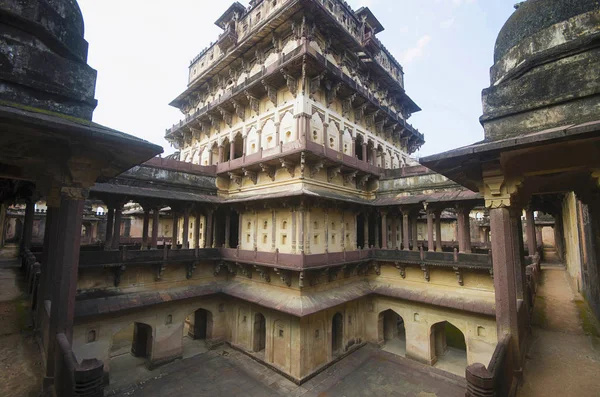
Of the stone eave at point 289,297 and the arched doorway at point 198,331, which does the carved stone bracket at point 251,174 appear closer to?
the stone eave at point 289,297

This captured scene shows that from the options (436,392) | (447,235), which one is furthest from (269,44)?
(447,235)

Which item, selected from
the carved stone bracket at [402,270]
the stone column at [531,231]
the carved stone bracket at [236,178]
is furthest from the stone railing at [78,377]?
the stone column at [531,231]

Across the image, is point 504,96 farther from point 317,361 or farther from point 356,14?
point 356,14

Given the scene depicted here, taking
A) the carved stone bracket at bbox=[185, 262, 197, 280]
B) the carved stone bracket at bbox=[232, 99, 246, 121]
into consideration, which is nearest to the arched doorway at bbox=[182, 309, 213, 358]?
the carved stone bracket at bbox=[185, 262, 197, 280]

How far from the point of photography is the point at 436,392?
13.1 metres

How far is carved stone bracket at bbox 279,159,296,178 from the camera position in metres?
16.3

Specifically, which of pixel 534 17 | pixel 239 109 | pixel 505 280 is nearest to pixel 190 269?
pixel 239 109

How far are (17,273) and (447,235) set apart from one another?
3718 centimetres

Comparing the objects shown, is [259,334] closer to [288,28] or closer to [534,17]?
[534,17]

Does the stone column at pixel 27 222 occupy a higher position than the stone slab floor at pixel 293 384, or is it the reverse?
the stone column at pixel 27 222

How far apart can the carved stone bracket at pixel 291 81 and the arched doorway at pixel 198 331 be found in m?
14.8

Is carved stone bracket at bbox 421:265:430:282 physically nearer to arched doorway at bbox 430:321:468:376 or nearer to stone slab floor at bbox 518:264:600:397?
arched doorway at bbox 430:321:468:376

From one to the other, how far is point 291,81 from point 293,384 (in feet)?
53.6

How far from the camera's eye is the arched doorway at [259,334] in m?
17.0
